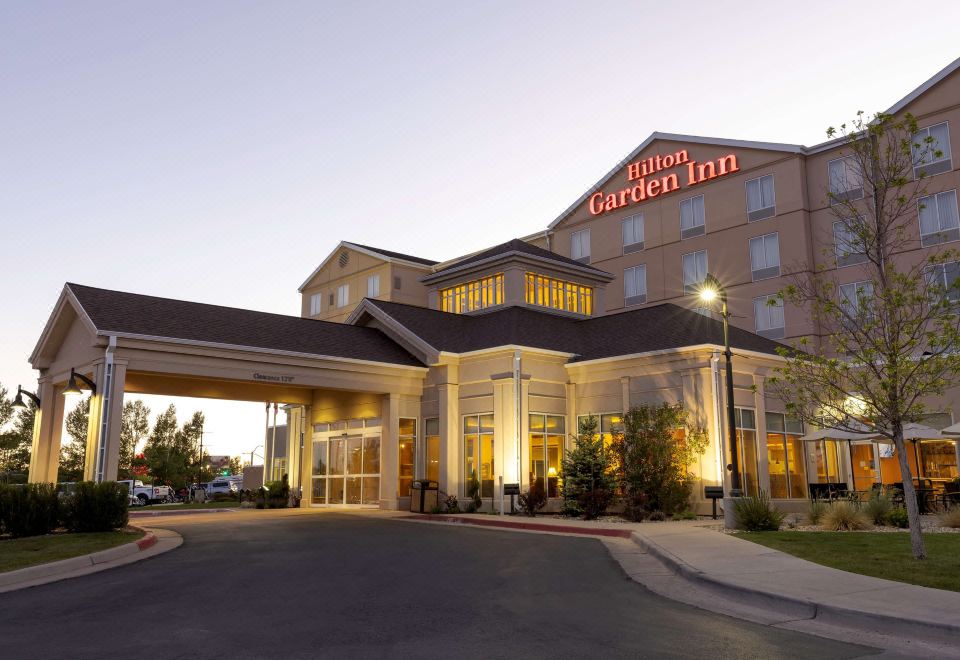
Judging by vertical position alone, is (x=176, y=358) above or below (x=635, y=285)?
below

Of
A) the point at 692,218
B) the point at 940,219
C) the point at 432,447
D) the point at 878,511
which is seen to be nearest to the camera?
the point at 878,511

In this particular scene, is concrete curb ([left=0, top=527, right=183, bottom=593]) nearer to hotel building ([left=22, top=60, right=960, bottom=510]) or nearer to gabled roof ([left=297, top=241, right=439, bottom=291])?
hotel building ([left=22, top=60, right=960, bottom=510])

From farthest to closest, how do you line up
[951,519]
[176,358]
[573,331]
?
[573,331], [176,358], [951,519]

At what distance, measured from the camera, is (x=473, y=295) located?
1412 inches

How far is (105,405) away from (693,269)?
3426cm

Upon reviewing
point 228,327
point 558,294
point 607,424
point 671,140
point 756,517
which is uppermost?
point 671,140

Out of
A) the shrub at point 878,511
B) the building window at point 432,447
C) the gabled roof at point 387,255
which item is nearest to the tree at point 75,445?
the gabled roof at point 387,255

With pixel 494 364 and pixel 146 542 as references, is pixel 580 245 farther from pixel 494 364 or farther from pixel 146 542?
pixel 146 542

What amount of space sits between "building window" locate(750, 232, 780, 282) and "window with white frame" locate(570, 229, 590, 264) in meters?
11.6

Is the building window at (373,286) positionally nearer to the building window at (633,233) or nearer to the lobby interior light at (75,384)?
the building window at (633,233)

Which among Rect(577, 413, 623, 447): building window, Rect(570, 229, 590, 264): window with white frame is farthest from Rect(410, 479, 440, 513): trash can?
Rect(570, 229, 590, 264): window with white frame

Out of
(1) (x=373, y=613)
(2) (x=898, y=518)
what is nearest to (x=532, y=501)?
(2) (x=898, y=518)

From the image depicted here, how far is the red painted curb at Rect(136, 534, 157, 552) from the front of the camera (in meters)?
16.4

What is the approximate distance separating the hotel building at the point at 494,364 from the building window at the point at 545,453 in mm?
60
